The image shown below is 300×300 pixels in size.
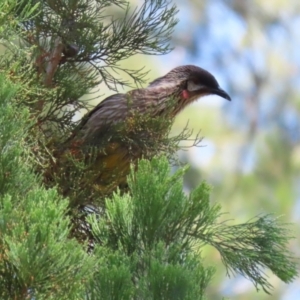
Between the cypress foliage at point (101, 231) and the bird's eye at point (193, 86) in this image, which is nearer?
the cypress foliage at point (101, 231)

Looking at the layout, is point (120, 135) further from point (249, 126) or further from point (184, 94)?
point (249, 126)

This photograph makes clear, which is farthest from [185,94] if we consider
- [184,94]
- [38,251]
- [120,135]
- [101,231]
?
[38,251]

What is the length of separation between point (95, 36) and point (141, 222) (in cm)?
75

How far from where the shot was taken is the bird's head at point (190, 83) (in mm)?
2322

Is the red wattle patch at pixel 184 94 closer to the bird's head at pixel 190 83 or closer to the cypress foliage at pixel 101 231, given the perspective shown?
the bird's head at pixel 190 83

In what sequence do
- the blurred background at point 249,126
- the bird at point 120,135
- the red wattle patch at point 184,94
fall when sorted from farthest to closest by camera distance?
the blurred background at point 249,126
the red wattle patch at point 184,94
the bird at point 120,135

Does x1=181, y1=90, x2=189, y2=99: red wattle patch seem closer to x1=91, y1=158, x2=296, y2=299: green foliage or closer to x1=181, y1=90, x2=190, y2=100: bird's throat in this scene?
x1=181, y1=90, x2=190, y2=100: bird's throat

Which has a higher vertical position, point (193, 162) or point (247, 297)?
point (193, 162)

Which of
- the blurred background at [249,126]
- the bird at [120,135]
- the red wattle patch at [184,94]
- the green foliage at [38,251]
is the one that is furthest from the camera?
the blurred background at [249,126]

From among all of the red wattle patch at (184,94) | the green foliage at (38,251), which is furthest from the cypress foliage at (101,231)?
the red wattle patch at (184,94)

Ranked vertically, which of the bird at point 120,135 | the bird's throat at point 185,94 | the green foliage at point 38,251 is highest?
the bird's throat at point 185,94

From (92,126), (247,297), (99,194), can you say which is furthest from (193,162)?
(99,194)

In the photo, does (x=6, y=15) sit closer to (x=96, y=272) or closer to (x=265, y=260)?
(x=96, y=272)

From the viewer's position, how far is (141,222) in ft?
3.97
